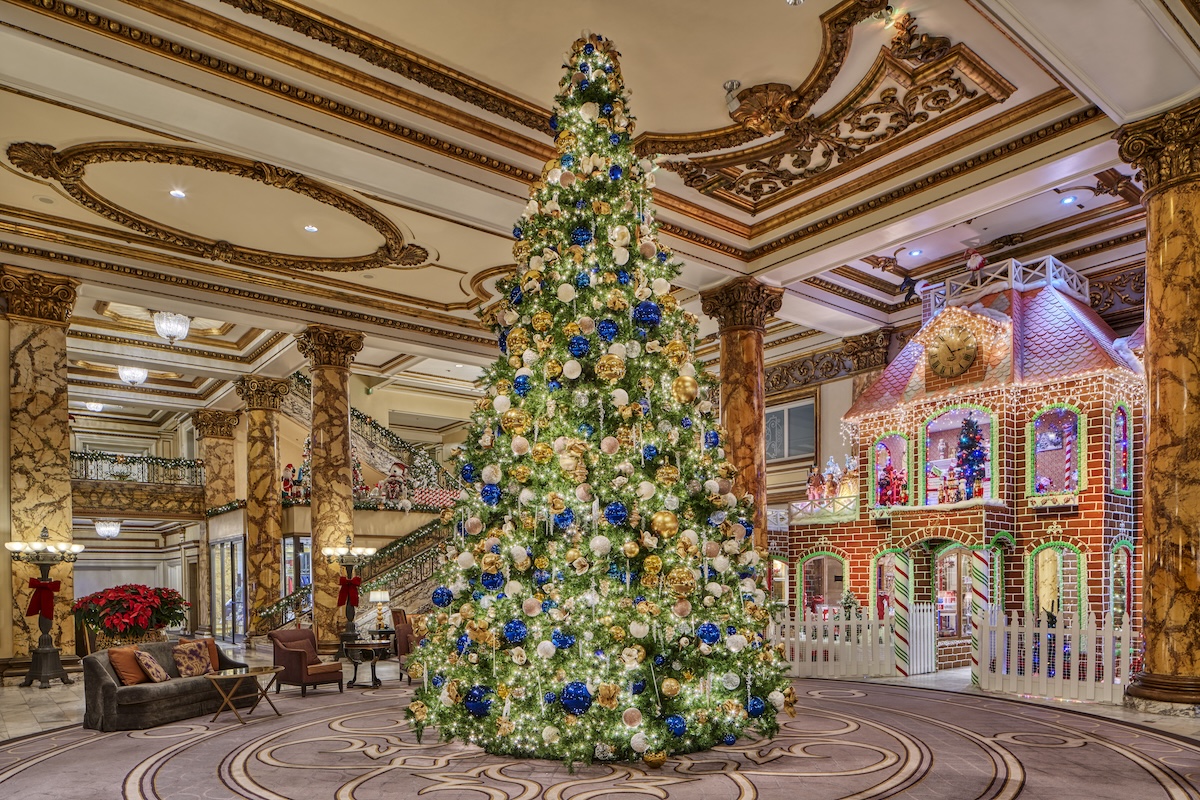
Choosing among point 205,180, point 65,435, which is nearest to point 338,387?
point 65,435

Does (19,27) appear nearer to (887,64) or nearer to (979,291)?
(887,64)

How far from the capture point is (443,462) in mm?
25922

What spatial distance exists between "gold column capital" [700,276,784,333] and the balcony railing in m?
14.9

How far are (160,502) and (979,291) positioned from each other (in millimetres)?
18098

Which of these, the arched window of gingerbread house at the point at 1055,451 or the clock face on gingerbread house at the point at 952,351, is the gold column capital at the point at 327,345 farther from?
the arched window of gingerbread house at the point at 1055,451

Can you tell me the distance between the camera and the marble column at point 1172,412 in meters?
6.60

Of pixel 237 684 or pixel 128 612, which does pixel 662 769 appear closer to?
pixel 237 684

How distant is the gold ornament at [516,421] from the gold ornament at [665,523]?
3.48ft

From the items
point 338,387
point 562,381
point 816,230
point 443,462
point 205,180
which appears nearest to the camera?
point 562,381

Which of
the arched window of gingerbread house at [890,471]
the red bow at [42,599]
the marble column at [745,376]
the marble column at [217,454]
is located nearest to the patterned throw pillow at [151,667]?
the red bow at [42,599]

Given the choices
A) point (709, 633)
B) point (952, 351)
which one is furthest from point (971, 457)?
point (709, 633)

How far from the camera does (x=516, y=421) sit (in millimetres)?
5613

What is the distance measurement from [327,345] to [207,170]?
185 inches

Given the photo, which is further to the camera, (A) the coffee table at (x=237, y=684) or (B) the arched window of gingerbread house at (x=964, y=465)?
(B) the arched window of gingerbread house at (x=964, y=465)
